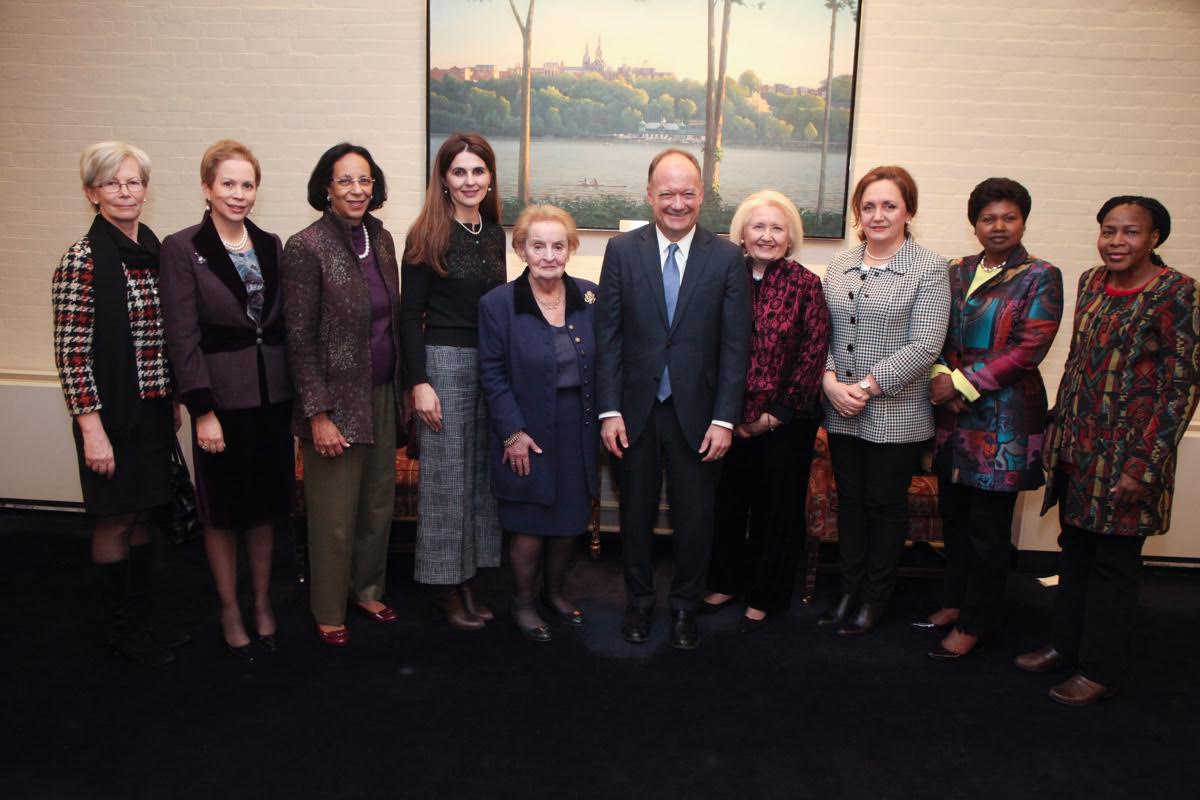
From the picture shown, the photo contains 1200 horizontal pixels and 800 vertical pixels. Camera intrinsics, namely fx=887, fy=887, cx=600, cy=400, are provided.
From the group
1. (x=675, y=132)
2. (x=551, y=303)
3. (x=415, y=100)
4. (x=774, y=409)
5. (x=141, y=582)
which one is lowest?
(x=141, y=582)

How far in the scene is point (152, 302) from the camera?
2785mm

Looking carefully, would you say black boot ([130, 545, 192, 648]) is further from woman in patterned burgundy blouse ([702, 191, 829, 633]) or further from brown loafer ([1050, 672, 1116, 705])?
brown loafer ([1050, 672, 1116, 705])

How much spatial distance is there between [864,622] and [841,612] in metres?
0.10

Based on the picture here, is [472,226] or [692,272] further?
[472,226]

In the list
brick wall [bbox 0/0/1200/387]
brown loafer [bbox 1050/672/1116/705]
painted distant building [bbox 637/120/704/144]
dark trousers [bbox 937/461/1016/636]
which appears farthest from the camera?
painted distant building [bbox 637/120/704/144]

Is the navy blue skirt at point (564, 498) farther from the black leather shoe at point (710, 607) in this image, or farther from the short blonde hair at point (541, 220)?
the black leather shoe at point (710, 607)

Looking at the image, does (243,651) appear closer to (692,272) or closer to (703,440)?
(703,440)

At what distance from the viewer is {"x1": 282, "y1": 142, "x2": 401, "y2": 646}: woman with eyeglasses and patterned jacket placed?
2867 millimetres

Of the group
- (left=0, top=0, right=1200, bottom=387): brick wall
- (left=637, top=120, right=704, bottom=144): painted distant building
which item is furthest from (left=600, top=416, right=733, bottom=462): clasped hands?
(left=637, top=120, right=704, bottom=144): painted distant building

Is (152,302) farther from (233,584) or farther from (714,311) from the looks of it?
(714,311)

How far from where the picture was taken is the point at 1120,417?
269 cm

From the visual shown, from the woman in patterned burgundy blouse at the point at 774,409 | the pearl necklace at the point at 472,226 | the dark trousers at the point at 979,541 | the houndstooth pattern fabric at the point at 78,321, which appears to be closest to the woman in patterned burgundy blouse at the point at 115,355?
the houndstooth pattern fabric at the point at 78,321

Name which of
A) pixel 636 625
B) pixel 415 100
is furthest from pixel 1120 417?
pixel 415 100

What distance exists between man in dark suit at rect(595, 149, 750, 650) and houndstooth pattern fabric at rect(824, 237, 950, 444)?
40 centimetres
